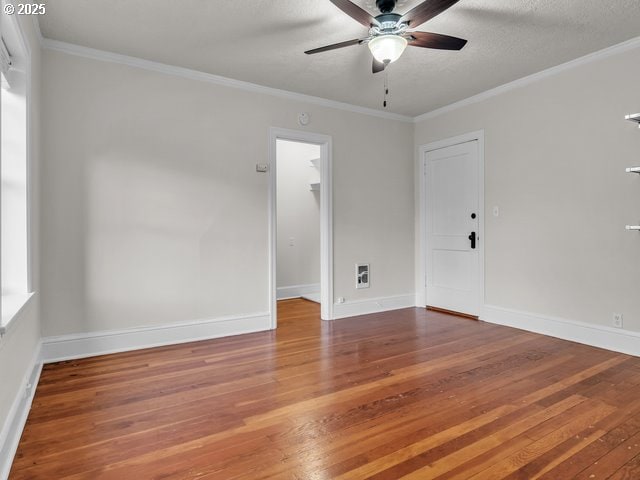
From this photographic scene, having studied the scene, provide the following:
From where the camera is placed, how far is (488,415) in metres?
2.20

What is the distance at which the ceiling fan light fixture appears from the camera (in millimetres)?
2434

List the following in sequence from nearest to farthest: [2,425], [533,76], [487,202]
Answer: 1. [2,425]
2. [533,76]
3. [487,202]

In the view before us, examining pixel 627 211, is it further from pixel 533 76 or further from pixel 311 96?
pixel 311 96

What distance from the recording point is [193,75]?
3.69 m

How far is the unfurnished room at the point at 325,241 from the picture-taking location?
6.56 feet

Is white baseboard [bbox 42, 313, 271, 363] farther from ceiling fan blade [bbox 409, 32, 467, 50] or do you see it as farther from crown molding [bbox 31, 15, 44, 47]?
ceiling fan blade [bbox 409, 32, 467, 50]

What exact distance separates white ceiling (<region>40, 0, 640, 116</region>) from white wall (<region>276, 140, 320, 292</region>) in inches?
89.3

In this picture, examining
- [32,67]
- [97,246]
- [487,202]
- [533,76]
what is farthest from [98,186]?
[533,76]

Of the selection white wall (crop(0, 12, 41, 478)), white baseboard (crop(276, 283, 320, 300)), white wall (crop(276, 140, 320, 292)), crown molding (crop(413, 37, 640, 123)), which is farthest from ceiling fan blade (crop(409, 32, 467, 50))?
white baseboard (crop(276, 283, 320, 300))

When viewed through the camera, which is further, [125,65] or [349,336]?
[349,336]

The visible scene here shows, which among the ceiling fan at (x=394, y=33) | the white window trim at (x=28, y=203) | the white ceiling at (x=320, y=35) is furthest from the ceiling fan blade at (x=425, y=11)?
the white window trim at (x=28, y=203)

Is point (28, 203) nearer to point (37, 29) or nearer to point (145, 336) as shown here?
point (37, 29)

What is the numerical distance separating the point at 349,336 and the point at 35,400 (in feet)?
8.50

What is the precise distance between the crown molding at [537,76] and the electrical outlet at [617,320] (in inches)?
89.5
